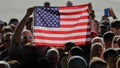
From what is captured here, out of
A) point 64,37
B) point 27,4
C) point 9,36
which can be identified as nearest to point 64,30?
point 64,37

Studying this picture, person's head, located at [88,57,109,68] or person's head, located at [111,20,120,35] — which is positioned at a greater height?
person's head, located at [111,20,120,35]

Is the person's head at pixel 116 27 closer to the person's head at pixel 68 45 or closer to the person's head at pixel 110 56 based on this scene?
the person's head at pixel 68 45

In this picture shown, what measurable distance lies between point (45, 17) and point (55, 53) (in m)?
1.07

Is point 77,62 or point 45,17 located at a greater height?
point 45,17

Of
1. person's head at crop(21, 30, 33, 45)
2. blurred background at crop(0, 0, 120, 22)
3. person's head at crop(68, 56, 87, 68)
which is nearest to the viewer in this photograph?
person's head at crop(68, 56, 87, 68)

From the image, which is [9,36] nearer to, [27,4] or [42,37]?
[42,37]

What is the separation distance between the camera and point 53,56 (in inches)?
509

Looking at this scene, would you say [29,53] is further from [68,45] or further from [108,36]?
[108,36]

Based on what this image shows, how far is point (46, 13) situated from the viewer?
45.1 ft

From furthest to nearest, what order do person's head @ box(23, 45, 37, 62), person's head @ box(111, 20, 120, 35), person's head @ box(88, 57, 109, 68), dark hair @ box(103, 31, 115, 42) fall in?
person's head @ box(111, 20, 120, 35) < dark hair @ box(103, 31, 115, 42) < person's head @ box(23, 45, 37, 62) < person's head @ box(88, 57, 109, 68)

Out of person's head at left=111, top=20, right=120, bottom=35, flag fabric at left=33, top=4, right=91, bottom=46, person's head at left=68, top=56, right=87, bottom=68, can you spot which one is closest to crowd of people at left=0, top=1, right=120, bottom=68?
person's head at left=68, top=56, right=87, bottom=68

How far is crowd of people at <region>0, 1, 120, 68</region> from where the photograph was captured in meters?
12.2

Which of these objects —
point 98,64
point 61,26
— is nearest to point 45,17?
point 61,26

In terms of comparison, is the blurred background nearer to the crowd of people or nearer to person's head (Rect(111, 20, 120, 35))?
person's head (Rect(111, 20, 120, 35))
